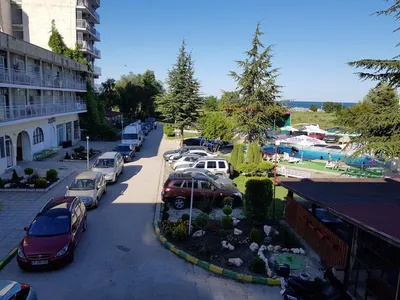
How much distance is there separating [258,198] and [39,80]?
73.0 feet

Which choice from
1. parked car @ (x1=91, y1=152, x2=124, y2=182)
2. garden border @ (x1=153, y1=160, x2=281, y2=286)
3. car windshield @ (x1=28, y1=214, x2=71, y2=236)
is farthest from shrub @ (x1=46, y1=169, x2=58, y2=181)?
garden border @ (x1=153, y1=160, x2=281, y2=286)

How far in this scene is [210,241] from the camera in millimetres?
11148

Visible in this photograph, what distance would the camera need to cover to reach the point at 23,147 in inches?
1037

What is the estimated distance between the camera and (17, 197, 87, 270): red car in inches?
364

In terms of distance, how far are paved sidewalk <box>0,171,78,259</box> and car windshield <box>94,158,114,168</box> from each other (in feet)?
7.21

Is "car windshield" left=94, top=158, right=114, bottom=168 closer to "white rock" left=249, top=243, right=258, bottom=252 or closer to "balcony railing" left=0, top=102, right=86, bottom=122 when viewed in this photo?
"balcony railing" left=0, top=102, right=86, bottom=122

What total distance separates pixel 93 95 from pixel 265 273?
36768 mm

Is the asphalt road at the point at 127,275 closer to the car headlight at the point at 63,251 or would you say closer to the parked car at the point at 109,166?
the car headlight at the point at 63,251

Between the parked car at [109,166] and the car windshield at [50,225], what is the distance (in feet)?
29.8

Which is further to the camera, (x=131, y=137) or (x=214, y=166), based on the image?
(x=131, y=137)

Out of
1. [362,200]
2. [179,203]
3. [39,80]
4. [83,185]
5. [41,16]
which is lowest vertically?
[179,203]

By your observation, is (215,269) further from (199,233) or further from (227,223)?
(227,223)

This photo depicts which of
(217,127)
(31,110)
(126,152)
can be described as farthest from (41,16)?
(217,127)

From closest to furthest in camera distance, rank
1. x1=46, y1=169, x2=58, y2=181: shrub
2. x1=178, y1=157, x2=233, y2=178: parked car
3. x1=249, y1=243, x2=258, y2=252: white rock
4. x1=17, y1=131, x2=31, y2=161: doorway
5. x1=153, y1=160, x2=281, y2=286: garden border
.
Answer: x1=153, y1=160, x2=281, y2=286: garden border, x1=249, y1=243, x2=258, y2=252: white rock, x1=46, y1=169, x2=58, y2=181: shrub, x1=178, y1=157, x2=233, y2=178: parked car, x1=17, y1=131, x2=31, y2=161: doorway
